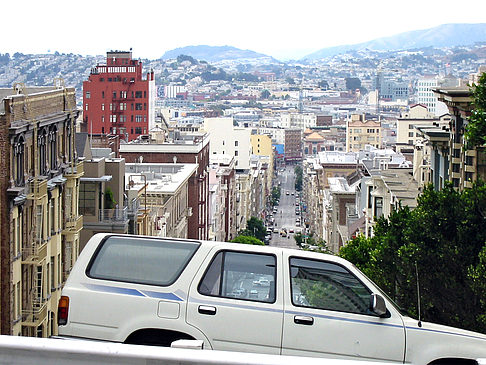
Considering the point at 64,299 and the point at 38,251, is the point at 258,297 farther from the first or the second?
the point at 38,251

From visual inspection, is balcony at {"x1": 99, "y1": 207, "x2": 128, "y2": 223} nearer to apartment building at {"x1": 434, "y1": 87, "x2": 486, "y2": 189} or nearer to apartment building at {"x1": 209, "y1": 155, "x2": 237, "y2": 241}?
apartment building at {"x1": 434, "y1": 87, "x2": 486, "y2": 189}

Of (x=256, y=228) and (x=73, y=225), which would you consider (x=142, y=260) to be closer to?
(x=73, y=225)

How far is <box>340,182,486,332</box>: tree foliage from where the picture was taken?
918 inches

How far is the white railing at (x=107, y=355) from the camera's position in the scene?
335 inches

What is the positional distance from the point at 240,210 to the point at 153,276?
494 ft

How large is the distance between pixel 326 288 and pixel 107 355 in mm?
4231

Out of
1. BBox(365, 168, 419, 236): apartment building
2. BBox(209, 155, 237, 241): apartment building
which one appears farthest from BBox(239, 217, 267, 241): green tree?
BBox(365, 168, 419, 236): apartment building

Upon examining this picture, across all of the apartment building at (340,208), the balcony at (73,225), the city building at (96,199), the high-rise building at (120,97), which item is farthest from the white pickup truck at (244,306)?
the high-rise building at (120,97)

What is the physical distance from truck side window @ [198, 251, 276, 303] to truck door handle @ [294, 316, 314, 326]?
0.40 metres

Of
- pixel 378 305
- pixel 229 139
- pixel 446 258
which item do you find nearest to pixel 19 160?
pixel 446 258

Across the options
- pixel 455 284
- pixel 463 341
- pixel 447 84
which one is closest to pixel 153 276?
pixel 463 341

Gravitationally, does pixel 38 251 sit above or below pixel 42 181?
below

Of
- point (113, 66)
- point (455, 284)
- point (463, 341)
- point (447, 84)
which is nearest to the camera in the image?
point (463, 341)

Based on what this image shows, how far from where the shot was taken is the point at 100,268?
41.1 ft
